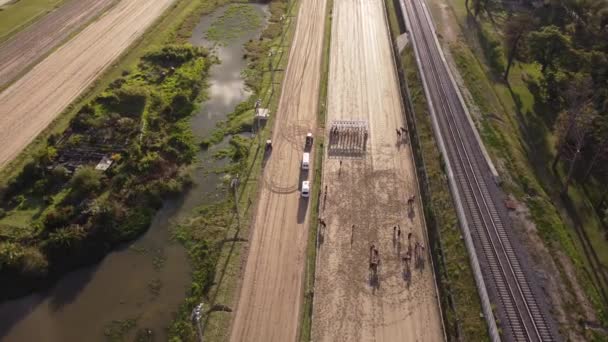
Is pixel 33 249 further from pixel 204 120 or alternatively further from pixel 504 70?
pixel 504 70

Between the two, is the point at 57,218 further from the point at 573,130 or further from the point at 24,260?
the point at 573,130

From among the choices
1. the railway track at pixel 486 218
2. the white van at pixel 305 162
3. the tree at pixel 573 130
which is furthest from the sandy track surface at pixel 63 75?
the tree at pixel 573 130

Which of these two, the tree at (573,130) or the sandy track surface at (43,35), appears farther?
the sandy track surface at (43,35)

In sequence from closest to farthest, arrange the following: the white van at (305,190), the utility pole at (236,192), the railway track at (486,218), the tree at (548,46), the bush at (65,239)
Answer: the railway track at (486,218), the bush at (65,239), the utility pole at (236,192), the white van at (305,190), the tree at (548,46)

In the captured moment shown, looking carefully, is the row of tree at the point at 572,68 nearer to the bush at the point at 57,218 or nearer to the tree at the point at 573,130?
the tree at the point at 573,130

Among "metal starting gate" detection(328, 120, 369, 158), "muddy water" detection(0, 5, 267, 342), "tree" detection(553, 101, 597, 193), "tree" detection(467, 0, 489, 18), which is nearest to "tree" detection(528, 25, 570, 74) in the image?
"tree" detection(553, 101, 597, 193)

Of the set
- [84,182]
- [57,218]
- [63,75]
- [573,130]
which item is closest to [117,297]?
[57,218]

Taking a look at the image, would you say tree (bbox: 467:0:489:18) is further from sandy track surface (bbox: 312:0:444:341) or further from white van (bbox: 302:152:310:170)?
white van (bbox: 302:152:310:170)
